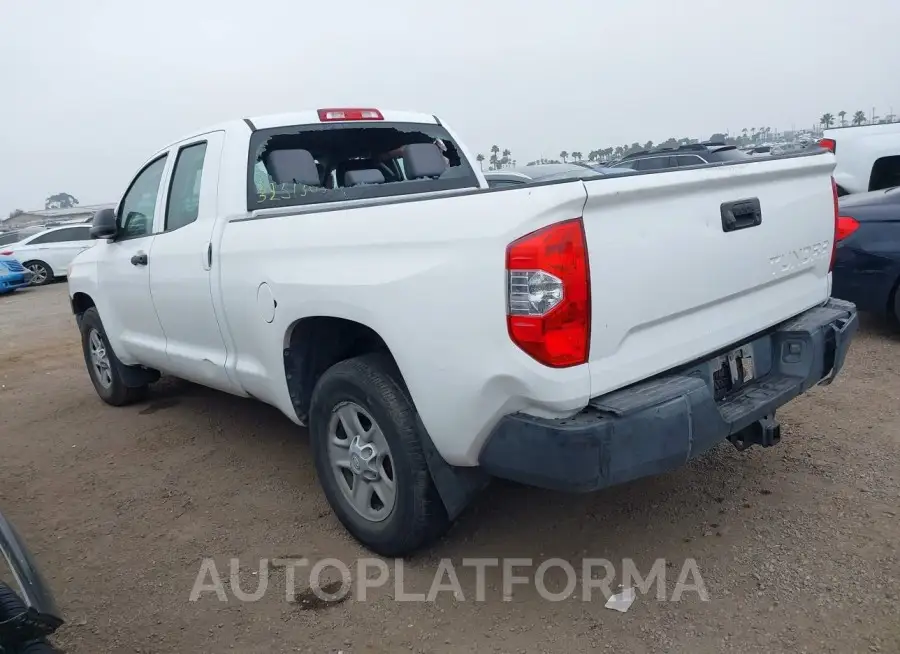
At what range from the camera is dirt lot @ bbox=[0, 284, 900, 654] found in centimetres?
255

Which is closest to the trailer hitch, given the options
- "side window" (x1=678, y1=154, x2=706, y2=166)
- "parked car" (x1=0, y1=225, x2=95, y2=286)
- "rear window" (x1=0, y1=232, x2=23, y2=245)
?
"side window" (x1=678, y1=154, x2=706, y2=166)

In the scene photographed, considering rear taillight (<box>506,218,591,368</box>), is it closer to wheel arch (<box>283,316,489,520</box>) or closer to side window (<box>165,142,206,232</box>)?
wheel arch (<box>283,316,489,520</box>)

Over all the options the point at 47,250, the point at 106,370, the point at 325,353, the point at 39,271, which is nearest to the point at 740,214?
the point at 325,353

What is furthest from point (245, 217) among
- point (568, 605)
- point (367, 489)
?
point (568, 605)

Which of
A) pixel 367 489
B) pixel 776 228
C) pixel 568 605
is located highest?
pixel 776 228

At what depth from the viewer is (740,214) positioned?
2.70 metres

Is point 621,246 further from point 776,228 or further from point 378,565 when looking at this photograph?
point 378,565

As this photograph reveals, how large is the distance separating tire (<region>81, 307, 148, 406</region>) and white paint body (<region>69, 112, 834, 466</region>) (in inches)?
93.1

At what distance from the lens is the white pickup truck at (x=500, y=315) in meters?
2.26

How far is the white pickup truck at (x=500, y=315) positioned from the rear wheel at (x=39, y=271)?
16908 millimetres

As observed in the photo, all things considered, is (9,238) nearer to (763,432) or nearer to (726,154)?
(726,154)

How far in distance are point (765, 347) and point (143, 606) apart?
276 cm

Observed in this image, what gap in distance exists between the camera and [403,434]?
107 inches

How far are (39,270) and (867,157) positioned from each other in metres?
18.5
